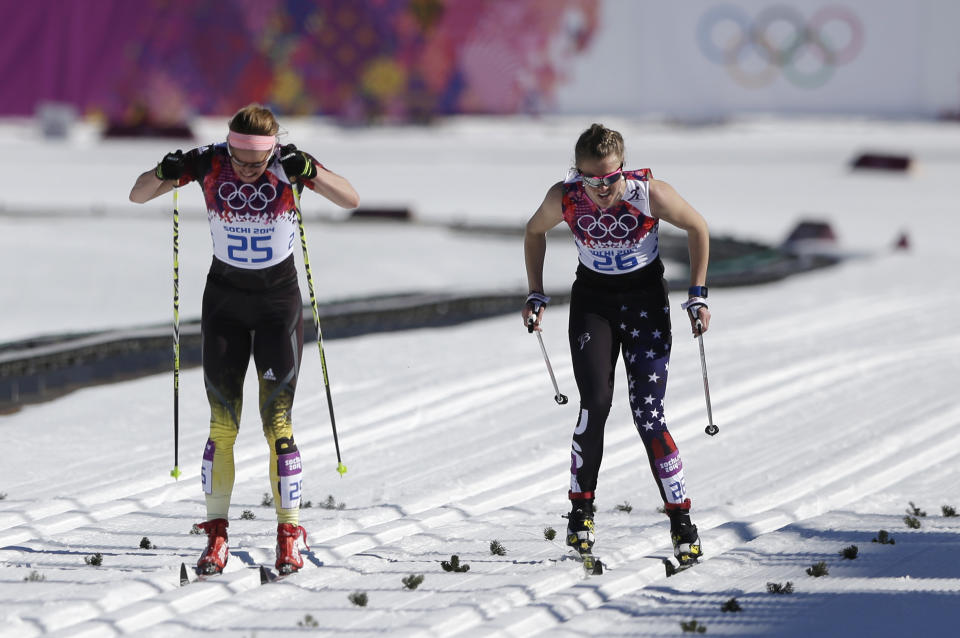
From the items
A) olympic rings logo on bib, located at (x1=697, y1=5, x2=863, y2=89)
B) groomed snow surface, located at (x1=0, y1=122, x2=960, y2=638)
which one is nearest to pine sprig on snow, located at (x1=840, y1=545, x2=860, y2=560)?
groomed snow surface, located at (x1=0, y1=122, x2=960, y2=638)

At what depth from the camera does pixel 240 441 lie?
782 cm

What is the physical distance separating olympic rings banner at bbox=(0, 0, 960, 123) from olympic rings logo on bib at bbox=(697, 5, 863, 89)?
53 mm

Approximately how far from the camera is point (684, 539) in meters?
5.49

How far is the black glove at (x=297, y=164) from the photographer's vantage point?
517cm

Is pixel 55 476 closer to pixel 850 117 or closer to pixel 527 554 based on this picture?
pixel 527 554

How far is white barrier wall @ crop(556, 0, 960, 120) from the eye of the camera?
51.1m

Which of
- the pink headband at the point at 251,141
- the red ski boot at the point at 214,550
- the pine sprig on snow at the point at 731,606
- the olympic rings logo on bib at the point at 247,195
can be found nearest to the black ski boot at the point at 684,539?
the pine sprig on snow at the point at 731,606

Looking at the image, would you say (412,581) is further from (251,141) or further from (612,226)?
(251,141)

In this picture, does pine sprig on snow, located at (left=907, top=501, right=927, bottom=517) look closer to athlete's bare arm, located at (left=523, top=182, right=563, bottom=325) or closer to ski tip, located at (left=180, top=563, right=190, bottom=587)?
athlete's bare arm, located at (left=523, top=182, right=563, bottom=325)

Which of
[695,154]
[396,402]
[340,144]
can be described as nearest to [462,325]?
[396,402]

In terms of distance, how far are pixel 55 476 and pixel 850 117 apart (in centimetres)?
4701

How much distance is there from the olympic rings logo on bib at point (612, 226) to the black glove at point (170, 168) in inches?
61.7

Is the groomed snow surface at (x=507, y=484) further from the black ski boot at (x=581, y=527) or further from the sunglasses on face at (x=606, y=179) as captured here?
the sunglasses on face at (x=606, y=179)

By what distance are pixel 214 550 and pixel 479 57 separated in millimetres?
45993
